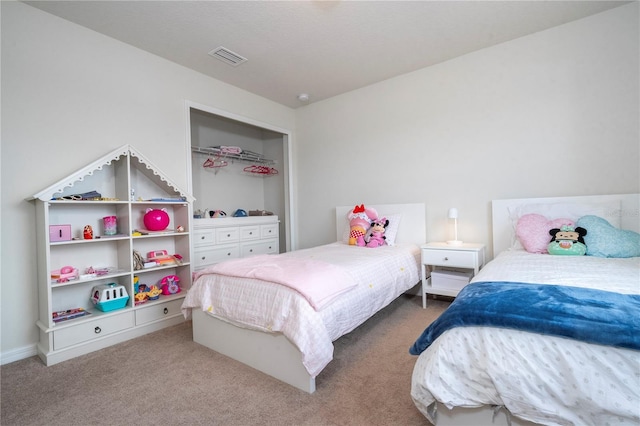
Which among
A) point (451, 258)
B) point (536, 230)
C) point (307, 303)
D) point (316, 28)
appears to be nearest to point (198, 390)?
point (307, 303)

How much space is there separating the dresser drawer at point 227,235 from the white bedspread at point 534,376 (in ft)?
8.78

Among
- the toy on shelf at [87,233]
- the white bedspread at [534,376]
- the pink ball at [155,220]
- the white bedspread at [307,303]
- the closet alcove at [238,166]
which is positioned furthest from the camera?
the closet alcove at [238,166]

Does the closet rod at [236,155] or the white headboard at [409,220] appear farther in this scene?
the closet rod at [236,155]

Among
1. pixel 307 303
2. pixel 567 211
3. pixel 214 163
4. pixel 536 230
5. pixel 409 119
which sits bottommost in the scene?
pixel 307 303

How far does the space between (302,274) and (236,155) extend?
2756 millimetres

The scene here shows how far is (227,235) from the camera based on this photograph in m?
3.54

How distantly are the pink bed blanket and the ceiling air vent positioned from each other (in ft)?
6.52

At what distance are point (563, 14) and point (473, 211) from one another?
177cm

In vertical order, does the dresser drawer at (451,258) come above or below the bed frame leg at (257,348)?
above

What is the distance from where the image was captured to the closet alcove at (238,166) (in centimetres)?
401

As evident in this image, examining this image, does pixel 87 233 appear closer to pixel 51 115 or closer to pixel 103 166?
pixel 103 166

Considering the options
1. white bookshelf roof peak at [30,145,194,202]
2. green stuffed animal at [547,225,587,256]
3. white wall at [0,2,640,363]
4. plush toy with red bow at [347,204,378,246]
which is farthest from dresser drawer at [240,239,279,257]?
green stuffed animal at [547,225,587,256]

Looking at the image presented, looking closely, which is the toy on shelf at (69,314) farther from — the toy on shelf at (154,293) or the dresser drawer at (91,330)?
the toy on shelf at (154,293)

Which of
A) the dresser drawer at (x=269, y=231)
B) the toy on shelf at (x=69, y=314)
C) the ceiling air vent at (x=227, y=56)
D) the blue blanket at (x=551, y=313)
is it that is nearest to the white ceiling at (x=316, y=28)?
the ceiling air vent at (x=227, y=56)
